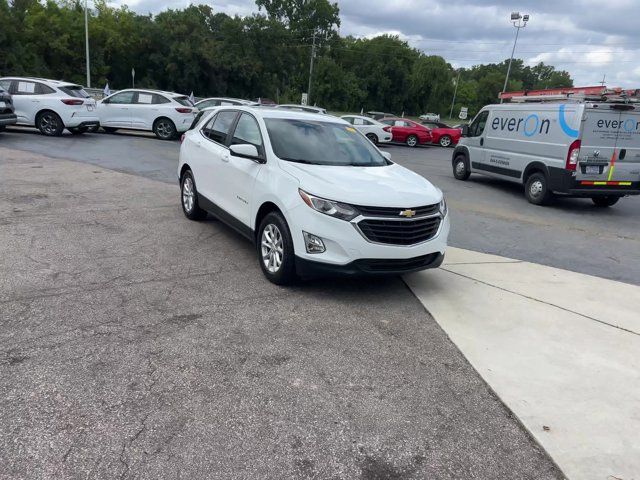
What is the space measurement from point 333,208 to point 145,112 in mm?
14922

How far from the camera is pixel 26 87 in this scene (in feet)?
49.3

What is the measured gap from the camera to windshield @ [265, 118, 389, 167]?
5434mm

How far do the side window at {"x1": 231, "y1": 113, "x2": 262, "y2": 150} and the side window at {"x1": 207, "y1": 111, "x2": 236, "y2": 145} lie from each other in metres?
0.23

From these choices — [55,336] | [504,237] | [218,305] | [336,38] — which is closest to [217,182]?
[218,305]

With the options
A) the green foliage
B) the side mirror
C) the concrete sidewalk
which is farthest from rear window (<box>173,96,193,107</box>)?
the green foliage

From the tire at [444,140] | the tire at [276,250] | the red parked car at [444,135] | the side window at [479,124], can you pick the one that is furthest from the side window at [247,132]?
the tire at [444,140]

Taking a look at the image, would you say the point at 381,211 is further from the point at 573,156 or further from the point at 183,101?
the point at 183,101

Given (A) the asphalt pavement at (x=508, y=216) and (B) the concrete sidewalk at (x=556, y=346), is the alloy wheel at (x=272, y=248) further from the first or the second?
(A) the asphalt pavement at (x=508, y=216)

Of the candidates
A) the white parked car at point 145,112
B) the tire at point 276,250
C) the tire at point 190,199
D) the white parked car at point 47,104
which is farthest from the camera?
the white parked car at point 145,112

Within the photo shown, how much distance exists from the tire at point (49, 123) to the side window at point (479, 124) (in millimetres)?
12203

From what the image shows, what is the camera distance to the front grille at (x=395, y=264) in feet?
15.1

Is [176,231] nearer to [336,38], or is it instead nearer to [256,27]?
[256,27]

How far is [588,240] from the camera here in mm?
8102

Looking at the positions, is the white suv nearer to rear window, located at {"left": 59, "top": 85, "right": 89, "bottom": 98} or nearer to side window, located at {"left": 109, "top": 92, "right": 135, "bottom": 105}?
rear window, located at {"left": 59, "top": 85, "right": 89, "bottom": 98}
